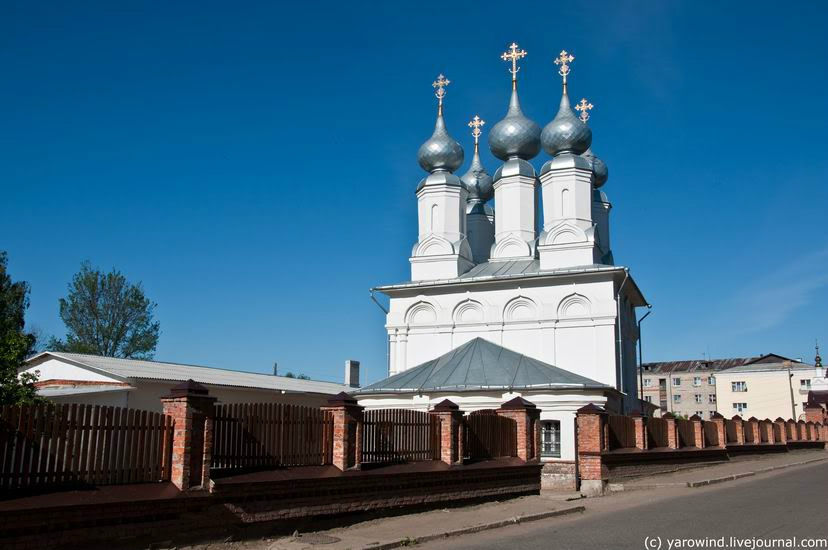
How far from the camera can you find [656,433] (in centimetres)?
2467

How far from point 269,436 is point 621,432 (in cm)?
1305

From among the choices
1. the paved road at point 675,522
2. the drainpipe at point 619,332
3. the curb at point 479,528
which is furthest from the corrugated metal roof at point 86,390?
the drainpipe at point 619,332

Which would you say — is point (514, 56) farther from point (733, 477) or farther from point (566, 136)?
point (733, 477)

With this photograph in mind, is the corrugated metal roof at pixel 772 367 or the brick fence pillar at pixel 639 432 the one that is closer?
the brick fence pillar at pixel 639 432

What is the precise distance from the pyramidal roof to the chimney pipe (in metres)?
13.4

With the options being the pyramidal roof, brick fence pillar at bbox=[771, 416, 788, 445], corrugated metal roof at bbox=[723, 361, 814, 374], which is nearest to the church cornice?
the pyramidal roof

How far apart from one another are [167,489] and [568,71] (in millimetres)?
28467

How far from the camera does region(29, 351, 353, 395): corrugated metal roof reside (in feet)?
83.3

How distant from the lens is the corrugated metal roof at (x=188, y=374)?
2538cm

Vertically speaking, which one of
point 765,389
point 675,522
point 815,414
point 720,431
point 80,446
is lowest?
point 675,522

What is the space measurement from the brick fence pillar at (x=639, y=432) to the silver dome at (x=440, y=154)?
15051 millimetres

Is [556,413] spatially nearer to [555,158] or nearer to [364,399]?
[364,399]

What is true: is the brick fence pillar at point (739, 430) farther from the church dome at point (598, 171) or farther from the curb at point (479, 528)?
the curb at point (479, 528)

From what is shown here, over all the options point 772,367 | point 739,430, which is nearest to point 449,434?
point 739,430
